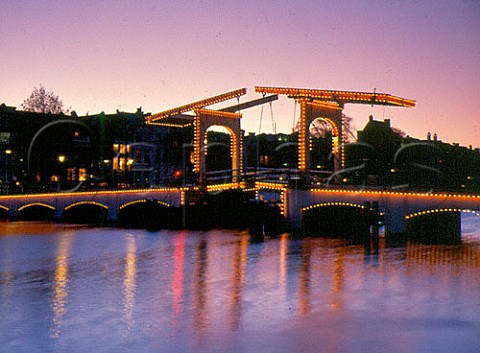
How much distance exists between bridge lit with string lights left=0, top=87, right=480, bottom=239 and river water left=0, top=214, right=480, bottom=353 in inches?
179

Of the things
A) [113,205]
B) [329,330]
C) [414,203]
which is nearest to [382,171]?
[414,203]

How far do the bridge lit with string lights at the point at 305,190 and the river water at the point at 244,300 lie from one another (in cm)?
455

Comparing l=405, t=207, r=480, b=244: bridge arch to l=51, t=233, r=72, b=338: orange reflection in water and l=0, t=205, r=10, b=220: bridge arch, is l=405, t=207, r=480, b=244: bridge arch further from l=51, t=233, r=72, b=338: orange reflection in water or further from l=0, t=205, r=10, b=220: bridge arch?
l=0, t=205, r=10, b=220: bridge arch

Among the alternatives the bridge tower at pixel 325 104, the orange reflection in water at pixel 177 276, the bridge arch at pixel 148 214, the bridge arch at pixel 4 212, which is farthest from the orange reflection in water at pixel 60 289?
the bridge arch at pixel 4 212

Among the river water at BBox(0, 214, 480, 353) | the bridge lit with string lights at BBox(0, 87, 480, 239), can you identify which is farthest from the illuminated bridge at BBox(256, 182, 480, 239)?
the river water at BBox(0, 214, 480, 353)

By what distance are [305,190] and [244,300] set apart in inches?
904

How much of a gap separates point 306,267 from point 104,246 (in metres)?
14.0

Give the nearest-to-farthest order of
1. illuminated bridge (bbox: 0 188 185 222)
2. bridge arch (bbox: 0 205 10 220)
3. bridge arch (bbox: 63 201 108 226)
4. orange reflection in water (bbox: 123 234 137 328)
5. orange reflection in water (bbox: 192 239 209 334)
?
1. orange reflection in water (bbox: 192 239 209 334)
2. orange reflection in water (bbox: 123 234 137 328)
3. illuminated bridge (bbox: 0 188 185 222)
4. bridge arch (bbox: 63 201 108 226)
5. bridge arch (bbox: 0 205 10 220)

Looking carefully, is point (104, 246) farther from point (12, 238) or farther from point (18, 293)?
point (18, 293)

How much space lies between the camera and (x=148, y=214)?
2190 inches

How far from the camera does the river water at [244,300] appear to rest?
1293 centimetres

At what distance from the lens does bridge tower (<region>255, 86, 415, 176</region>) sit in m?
38.6

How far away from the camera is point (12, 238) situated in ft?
133

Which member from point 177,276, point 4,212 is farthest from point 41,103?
point 177,276
